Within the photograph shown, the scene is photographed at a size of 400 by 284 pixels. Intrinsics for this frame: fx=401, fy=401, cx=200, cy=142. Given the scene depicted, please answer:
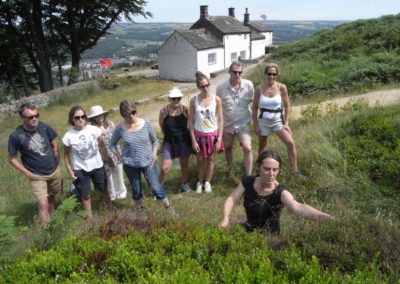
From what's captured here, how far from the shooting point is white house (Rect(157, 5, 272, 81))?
2889cm

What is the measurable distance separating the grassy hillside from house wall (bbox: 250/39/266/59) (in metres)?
20.8

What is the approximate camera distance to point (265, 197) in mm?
3619

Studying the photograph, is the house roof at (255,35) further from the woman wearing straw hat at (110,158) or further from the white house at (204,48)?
the woman wearing straw hat at (110,158)

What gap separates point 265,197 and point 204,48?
27076 millimetres

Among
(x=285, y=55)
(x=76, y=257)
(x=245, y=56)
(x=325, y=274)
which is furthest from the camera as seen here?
(x=245, y=56)

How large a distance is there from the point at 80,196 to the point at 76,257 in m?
2.35

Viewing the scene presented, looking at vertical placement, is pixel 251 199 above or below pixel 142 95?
above

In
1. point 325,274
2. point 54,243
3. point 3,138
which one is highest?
point 325,274

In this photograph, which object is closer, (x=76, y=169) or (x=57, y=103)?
(x=76, y=169)

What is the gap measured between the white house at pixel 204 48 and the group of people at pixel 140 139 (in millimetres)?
21392

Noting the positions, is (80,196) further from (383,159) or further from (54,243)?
(383,159)

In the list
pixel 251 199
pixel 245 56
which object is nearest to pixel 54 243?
pixel 251 199

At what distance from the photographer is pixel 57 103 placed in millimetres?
20484

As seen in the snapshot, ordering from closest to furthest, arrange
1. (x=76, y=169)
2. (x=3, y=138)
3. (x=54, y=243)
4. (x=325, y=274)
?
(x=325, y=274) < (x=54, y=243) < (x=76, y=169) < (x=3, y=138)
